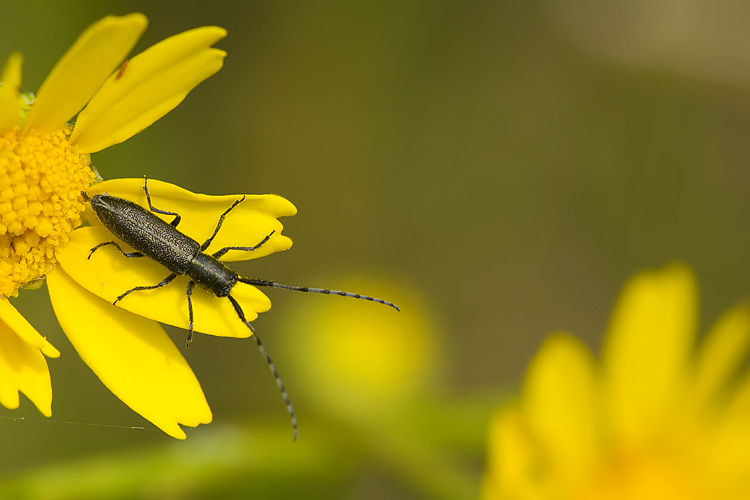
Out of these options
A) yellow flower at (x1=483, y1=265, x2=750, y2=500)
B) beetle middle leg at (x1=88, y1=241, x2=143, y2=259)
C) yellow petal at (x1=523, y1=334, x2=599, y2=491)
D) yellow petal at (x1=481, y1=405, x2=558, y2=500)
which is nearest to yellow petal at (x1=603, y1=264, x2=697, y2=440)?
yellow flower at (x1=483, y1=265, x2=750, y2=500)

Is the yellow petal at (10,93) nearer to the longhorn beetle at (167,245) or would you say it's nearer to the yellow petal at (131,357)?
the longhorn beetle at (167,245)

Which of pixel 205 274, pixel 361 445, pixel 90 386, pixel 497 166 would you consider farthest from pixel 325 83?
pixel 205 274

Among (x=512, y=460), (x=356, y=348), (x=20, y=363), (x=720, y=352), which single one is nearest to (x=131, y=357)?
(x=20, y=363)

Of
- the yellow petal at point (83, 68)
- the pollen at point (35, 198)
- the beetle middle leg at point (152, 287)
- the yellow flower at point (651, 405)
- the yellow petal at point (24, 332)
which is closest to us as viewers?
the yellow petal at point (83, 68)

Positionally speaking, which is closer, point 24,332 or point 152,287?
point 24,332

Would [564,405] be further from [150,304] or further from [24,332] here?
[24,332]

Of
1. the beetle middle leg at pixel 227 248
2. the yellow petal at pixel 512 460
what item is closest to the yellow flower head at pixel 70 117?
the beetle middle leg at pixel 227 248

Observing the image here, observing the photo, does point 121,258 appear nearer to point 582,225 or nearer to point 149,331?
point 149,331

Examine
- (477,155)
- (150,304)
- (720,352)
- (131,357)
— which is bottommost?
(131,357)
